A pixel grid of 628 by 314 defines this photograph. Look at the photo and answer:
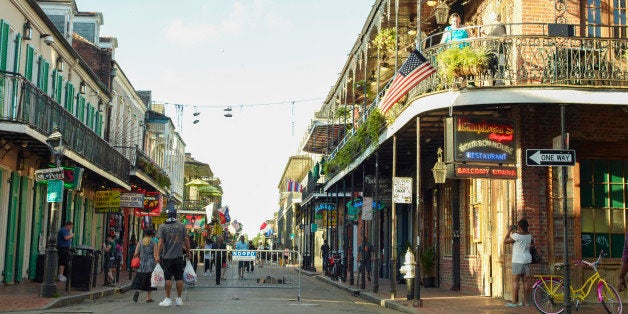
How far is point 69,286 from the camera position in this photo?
16.8 m

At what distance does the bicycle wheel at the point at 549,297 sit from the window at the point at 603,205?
2.82 meters

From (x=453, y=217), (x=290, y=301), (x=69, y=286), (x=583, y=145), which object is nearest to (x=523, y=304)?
(x=583, y=145)

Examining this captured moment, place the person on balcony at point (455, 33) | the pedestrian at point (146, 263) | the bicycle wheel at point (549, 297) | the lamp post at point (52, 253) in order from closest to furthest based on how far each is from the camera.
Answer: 1. the bicycle wheel at point (549, 297)
2. the lamp post at point (52, 253)
3. the person on balcony at point (455, 33)
4. the pedestrian at point (146, 263)

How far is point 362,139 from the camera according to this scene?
21875 millimetres

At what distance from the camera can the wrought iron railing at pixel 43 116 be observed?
16484mm

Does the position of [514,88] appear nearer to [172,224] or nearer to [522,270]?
[522,270]

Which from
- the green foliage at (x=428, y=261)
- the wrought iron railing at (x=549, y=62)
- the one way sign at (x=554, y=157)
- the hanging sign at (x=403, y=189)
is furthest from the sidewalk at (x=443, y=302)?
the wrought iron railing at (x=549, y=62)

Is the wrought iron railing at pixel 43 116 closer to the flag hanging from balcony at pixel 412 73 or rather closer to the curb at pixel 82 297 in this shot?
the curb at pixel 82 297

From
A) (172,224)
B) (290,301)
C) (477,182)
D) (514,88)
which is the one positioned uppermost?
(514,88)

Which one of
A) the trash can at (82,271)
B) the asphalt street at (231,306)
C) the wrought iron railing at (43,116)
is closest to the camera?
the asphalt street at (231,306)

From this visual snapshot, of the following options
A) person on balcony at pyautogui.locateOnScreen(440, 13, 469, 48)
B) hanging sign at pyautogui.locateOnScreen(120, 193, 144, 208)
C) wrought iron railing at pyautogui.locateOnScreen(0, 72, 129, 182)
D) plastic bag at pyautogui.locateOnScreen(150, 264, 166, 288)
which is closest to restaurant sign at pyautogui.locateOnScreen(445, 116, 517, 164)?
person on balcony at pyautogui.locateOnScreen(440, 13, 469, 48)

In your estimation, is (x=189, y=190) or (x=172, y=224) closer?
(x=172, y=224)

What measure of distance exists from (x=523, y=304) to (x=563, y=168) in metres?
4.08

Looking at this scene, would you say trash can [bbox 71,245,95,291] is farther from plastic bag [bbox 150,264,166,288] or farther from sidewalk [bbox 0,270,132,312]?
plastic bag [bbox 150,264,166,288]
